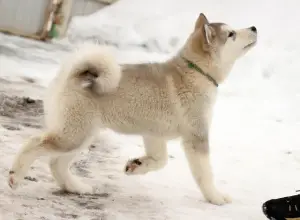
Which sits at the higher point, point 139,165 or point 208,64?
point 208,64

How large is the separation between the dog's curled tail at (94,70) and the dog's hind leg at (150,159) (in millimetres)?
484

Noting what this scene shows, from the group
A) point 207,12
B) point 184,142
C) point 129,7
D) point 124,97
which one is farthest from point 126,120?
point 129,7

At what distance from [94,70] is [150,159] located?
645mm

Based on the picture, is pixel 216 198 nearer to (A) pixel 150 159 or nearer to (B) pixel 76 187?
(A) pixel 150 159

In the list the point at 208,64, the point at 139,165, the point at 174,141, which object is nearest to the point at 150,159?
the point at 139,165

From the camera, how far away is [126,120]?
268 cm

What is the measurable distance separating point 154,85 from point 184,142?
0.35 meters

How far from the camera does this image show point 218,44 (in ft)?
9.62

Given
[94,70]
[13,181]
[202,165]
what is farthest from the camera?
[202,165]

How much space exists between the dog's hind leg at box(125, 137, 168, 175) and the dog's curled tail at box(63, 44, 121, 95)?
48cm

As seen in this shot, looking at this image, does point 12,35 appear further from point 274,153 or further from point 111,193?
point 111,193

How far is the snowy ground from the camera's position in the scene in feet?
8.50

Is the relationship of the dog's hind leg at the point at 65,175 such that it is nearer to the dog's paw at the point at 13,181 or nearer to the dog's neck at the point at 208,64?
the dog's paw at the point at 13,181

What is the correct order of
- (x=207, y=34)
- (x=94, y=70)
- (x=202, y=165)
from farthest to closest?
1. (x=207, y=34)
2. (x=202, y=165)
3. (x=94, y=70)
